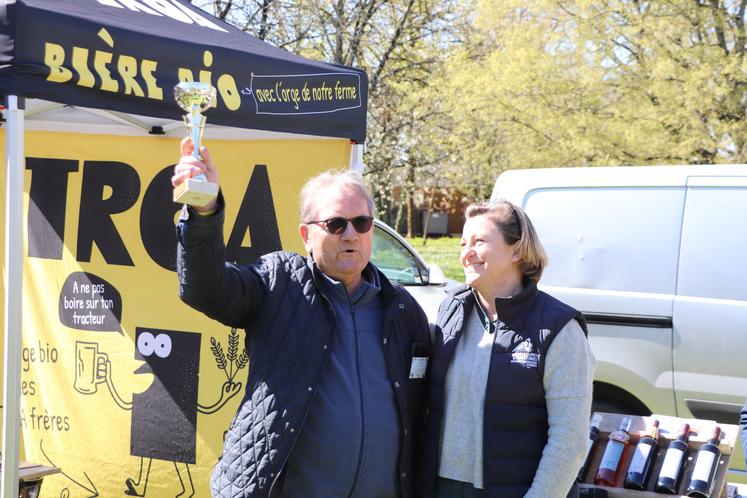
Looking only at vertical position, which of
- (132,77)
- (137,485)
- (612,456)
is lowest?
(137,485)

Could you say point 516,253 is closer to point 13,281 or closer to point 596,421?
point 596,421

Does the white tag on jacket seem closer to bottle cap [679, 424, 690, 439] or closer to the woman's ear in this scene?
the woman's ear

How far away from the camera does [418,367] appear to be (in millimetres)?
2344

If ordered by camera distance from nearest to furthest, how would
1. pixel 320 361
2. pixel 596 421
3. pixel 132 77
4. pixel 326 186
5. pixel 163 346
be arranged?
1. pixel 320 361
2. pixel 326 186
3. pixel 132 77
4. pixel 596 421
5. pixel 163 346

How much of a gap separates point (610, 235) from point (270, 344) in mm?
Answer: 3132

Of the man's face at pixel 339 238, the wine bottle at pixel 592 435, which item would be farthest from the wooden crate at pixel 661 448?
the man's face at pixel 339 238

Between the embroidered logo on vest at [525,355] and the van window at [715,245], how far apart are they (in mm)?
2686

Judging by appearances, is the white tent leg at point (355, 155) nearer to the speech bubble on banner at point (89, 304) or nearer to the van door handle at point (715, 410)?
the speech bubble on banner at point (89, 304)

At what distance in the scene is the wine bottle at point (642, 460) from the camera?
2920 millimetres

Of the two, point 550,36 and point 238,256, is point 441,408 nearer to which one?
point 238,256

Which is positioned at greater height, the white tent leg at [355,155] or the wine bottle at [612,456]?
the white tent leg at [355,155]

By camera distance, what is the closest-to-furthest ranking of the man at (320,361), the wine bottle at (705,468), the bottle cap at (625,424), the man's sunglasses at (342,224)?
the man at (320,361), the man's sunglasses at (342,224), the wine bottle at (705,468), the bottle cap at (625,424)

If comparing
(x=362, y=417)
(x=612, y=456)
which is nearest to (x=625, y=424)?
(x=612, y=456)

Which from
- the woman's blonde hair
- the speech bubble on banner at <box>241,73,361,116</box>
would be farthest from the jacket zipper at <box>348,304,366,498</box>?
the speech bubble on banner at <box>241,73,361,116</box>
